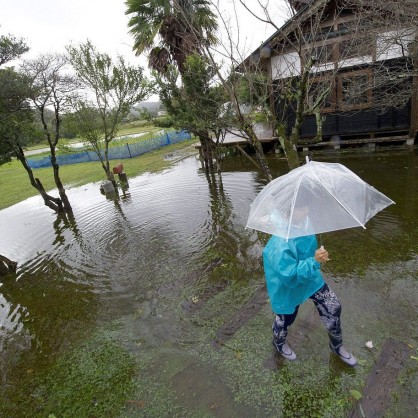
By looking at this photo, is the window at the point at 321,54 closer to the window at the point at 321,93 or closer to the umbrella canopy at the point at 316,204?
the window at the point at 321,93

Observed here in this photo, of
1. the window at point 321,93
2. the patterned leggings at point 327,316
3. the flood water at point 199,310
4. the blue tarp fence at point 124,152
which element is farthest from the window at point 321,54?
the blue tarp fence at point 124,152

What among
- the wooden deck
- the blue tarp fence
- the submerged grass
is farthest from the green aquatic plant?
the blue tarp fence

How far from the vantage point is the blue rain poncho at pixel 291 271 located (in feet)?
8.24

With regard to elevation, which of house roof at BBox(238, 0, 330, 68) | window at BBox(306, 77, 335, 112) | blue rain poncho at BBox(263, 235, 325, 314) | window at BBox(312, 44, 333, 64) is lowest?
blue rain poncho at BBox(263, 235, 325, 314)

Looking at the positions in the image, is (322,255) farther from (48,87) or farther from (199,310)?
(48,87)

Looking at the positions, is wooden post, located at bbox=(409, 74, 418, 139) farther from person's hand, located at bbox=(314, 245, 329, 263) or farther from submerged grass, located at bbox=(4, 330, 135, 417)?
submerged grass, located at bbox=(4, 330, 135, 417)

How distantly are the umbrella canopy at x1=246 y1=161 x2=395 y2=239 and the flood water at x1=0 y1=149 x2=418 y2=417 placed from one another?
1681 mm

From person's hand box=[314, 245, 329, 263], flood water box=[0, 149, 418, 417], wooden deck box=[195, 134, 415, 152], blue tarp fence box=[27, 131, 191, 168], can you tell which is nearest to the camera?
person's hand box=[314, 245, 329, 263]

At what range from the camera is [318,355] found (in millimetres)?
3248

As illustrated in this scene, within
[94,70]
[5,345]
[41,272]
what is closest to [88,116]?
[94,70]

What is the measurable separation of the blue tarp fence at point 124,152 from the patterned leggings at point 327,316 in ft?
57.0

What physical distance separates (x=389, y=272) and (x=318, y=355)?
2.11 meters

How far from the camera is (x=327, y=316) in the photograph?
2920 mm

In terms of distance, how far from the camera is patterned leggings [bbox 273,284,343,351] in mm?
2848
